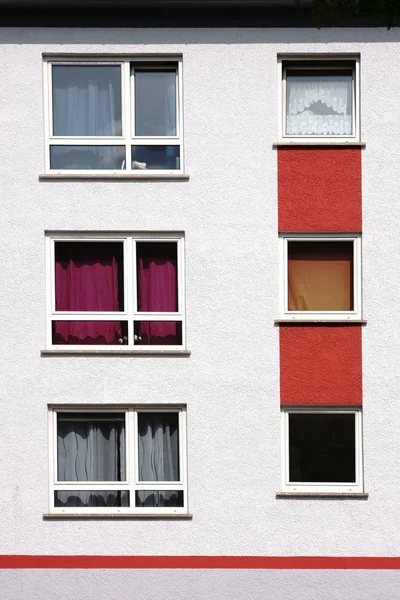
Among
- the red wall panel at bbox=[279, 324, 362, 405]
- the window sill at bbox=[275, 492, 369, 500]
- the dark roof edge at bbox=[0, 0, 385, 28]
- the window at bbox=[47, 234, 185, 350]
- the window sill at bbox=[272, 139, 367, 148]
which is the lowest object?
the window sill at bbox=[275, 492, 369, 500]

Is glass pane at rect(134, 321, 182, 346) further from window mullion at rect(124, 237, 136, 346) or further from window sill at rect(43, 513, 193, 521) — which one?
window sill at rect(43, 513, 193, 521)

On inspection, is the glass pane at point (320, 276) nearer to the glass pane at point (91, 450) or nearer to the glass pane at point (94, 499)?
the glass pane at point (91, 450)

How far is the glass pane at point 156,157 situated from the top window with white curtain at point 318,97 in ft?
5.39

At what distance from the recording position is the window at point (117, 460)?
9.76m

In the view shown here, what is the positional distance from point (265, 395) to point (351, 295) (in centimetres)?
189

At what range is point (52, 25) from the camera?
9766mm

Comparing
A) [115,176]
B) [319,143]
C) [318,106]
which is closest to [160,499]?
[115,176]

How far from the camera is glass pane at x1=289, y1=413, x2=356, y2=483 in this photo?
32.1 feet

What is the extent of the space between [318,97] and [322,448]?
5069 millimetres

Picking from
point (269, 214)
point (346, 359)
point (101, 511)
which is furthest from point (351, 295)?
point (101, 511)

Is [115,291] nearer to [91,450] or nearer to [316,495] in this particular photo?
[91,450]

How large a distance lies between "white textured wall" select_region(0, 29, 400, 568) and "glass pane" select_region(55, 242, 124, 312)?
1.13 feet

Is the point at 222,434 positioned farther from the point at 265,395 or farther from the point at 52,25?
the point at 52,25
